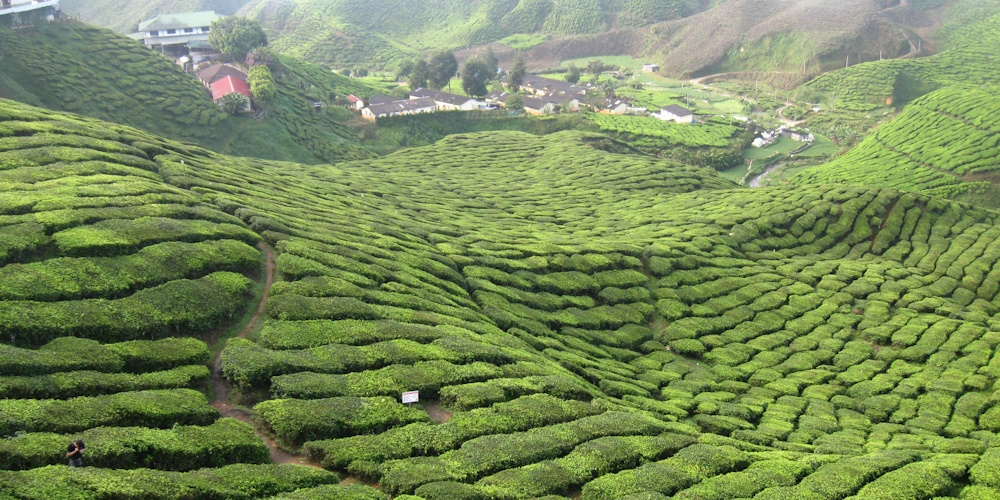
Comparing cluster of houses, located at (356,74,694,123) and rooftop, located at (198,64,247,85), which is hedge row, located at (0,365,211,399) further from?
cluster of houses, located at (356,74,694,123)

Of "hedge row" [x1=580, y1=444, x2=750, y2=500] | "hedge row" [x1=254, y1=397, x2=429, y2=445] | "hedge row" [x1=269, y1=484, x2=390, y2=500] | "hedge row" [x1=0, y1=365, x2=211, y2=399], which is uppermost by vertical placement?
"hedge row" [x1=0, y1=365, x2=211, y2=399]

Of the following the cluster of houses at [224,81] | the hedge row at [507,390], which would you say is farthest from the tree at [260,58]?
the hedge row at [507,390]

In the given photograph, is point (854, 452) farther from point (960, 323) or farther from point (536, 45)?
point (536, 45)

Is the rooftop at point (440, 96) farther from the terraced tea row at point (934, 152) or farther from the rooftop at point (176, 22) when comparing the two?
the terraced tea row at point (934, 152)

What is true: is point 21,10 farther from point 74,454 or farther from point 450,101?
point 74,454

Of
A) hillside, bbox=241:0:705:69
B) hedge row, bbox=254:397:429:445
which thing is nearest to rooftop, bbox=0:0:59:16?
hedge row, bbox=254:397:429:445

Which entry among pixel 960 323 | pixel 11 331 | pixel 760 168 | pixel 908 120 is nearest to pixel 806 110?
pixel 908 120

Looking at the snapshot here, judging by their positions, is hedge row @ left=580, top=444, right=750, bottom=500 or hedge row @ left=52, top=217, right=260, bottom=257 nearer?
hedge row @ left=580, top=444, right=750, bottom=500
